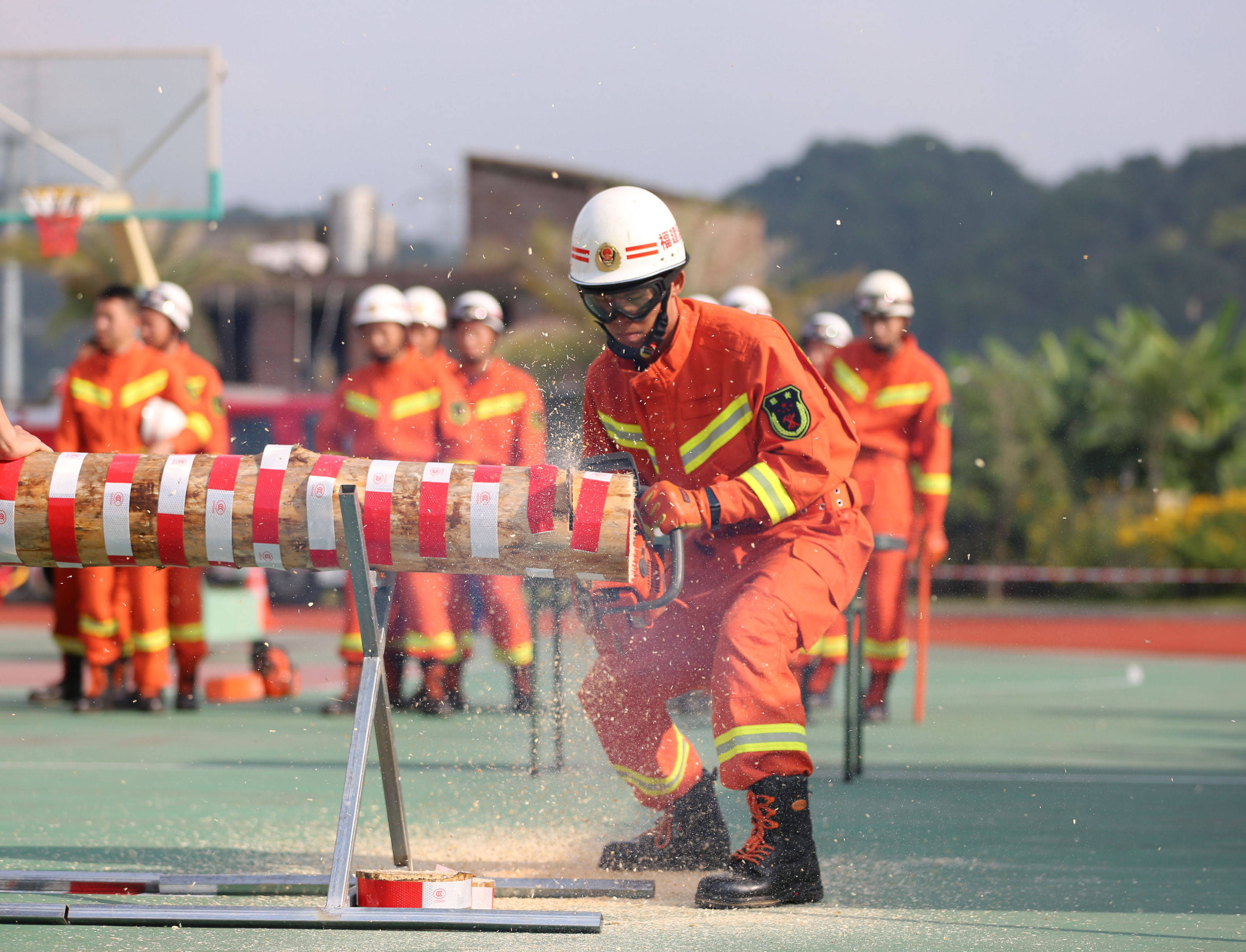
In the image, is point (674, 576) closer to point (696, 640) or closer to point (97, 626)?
point (696, 640)

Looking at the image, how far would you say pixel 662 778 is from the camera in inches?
179

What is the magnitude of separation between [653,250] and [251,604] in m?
8.37

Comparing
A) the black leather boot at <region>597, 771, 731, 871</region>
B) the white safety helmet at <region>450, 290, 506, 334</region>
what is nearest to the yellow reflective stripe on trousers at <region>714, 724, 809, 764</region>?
the black leather boot at <region>597, 771, 731, 871</region>

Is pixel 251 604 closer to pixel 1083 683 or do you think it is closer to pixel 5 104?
pixel 5 104

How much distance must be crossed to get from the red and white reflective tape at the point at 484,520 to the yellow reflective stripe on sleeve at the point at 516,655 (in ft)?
14.3

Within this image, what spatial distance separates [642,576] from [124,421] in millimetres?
5205

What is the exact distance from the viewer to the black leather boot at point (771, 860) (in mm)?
4051

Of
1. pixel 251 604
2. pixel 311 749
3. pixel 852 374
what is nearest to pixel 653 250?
pixel 311 749

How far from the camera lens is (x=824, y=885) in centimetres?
445

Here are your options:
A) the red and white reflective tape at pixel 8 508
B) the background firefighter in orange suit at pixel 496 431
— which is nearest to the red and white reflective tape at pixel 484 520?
the red and white reflective tape at pixel 8 508

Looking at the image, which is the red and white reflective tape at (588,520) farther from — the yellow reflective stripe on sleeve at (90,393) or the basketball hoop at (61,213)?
the basketball hoop at (61,213)

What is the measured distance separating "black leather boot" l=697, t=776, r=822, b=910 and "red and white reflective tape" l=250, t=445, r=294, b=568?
140 centimetres

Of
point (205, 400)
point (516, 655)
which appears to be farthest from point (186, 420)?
point (516, 655)

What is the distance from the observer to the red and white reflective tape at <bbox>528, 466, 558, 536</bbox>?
158 inches
